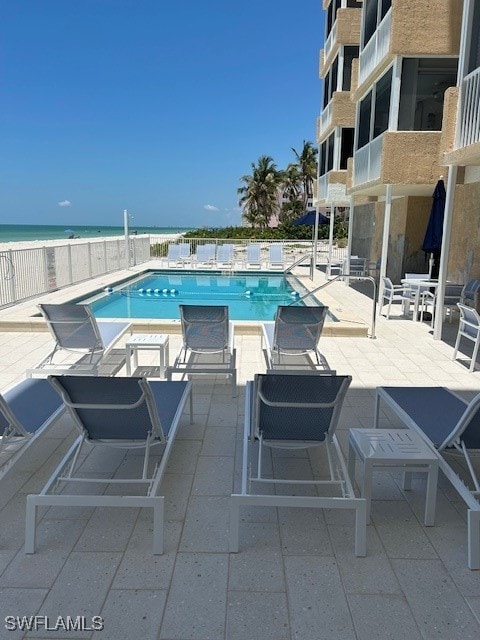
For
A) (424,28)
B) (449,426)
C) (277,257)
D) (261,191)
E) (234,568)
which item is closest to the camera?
(234,568)

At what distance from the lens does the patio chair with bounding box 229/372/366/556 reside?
2.38 m

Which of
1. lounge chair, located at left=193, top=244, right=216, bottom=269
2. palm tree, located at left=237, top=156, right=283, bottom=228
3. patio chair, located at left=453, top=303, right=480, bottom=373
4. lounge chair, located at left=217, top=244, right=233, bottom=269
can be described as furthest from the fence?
palm tree, located at left=237, top=156, right=283, bottom=228

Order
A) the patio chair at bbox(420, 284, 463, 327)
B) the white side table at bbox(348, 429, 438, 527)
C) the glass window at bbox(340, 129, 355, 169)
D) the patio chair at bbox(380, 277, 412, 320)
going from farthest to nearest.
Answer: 1. the glass window at bbox(340, 129, 355, 169)
2. the patio chair at bbox(380, 277, 412, 320)
3. the patio chair at bbox(420, 284, 463, 327)
4. the white side table at bbox(348, 429, 438, 527)

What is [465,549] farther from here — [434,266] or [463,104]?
[434,266]

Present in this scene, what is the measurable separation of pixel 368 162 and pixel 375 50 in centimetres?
251

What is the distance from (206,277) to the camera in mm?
17156

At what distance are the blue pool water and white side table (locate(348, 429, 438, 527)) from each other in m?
7.51

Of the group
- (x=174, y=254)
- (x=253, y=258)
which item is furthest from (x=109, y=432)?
(x=174, y=254)

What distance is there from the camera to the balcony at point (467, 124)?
21.5ft

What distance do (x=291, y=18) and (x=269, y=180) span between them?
2601cm

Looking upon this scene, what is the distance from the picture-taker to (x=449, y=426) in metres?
3.05

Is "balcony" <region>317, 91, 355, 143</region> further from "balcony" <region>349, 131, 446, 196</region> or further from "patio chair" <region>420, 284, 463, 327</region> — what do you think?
"patio chair" <region>420, 284, 463, 327</region>

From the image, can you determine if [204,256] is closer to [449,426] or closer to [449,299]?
[449,299]

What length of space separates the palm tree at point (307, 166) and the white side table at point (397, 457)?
44.0 meters
